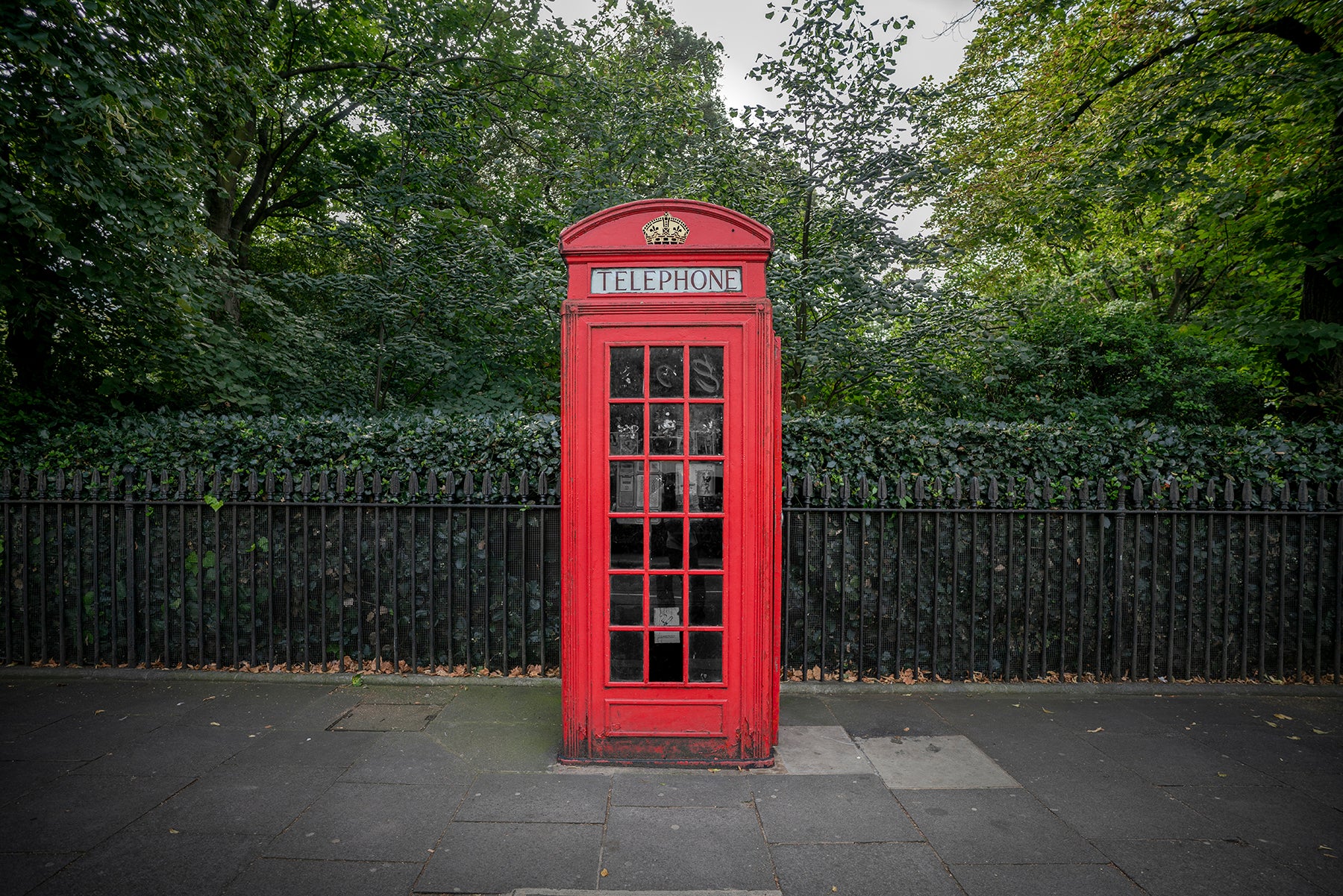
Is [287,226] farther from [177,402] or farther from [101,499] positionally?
[101,499]

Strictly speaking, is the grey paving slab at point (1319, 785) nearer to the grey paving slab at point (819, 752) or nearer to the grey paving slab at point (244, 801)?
the grey paving slab at point (819, 752)

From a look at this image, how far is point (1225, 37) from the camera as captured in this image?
724 centimetres

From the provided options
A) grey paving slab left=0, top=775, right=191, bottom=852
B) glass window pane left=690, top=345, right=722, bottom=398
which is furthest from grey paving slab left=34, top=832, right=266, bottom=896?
glass window pane left=690, top=345, right=722, bottom=398

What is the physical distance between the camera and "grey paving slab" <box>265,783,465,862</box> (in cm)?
282

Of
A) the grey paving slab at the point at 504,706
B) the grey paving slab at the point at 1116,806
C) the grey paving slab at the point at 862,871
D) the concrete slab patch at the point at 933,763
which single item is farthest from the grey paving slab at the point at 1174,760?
the grey paving slab at the point at 504,706

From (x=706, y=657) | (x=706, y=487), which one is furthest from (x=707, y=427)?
(x=706, y=657)

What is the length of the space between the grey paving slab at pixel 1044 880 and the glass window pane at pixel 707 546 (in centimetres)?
174

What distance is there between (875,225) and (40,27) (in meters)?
7.23

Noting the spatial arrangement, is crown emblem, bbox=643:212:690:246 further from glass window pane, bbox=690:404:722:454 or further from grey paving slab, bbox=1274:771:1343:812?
grey paving slab, bbox=1274:771:1343:812

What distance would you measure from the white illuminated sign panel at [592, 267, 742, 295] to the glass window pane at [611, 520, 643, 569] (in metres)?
1.30

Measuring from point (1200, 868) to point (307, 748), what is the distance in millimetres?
4608

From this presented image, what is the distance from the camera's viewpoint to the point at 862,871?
8.93ft

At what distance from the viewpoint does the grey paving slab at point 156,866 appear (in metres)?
2.56

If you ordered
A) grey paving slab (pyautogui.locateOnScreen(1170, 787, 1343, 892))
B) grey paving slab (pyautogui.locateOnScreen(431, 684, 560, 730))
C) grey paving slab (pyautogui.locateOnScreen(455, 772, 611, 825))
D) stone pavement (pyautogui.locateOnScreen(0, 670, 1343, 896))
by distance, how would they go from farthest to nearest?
grey paving slab (pyautogui.locateOnScreen(431, 684, 560, 730)), grey paving slab (pyautogui.locateOnScreen(455, 772, 611, 825)), grey paving slab (pyautogui.locateOnScreen(1170, 787, 1343, 892)), stone pavement (pyautogui.locateOnScreen(0, 670, 1343, 896))
